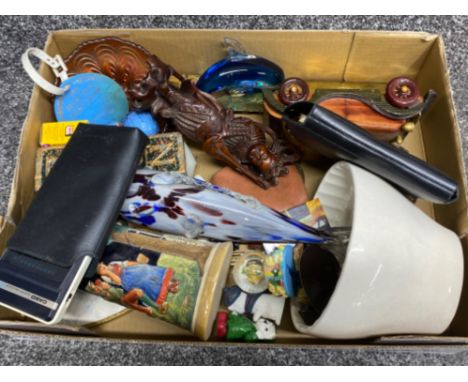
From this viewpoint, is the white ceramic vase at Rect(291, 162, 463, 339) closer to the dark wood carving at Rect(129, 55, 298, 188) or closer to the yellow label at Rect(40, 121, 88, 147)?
the dark wood carving at Rect(129, 55, 298, 188)

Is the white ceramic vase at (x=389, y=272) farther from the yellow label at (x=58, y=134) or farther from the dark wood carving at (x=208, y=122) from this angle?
the yellow label at (x=58, y=134)

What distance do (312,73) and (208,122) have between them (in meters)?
0.28

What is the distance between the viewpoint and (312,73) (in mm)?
855

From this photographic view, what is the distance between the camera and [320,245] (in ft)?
2.15

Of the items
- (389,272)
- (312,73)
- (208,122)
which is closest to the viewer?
(389,272)

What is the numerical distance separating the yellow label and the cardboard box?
3cm

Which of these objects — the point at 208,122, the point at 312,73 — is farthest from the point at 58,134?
the point at 312,73

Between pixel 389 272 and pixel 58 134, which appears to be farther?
pixel 58 134

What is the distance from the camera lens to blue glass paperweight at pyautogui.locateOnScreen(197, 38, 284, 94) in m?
0.74

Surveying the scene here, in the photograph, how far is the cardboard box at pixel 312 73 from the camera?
2.26 feet

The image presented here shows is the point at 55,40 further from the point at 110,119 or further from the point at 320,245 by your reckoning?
the point at 320,245

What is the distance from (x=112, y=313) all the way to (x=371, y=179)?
1.48ft

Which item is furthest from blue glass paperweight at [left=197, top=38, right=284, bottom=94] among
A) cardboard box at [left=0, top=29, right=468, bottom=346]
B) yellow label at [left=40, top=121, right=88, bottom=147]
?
yellow label at [left=40, top=121, right=88, bottom=147]

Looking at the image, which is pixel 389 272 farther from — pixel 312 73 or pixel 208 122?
pixel 312 73
